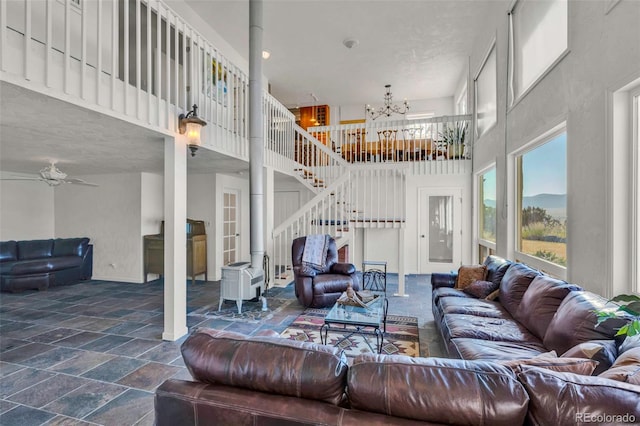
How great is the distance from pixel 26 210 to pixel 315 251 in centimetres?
615

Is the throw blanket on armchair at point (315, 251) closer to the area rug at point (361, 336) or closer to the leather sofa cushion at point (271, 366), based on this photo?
the area rug at point (361, 336)

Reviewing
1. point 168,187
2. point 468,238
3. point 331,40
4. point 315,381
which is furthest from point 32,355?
point 468,238

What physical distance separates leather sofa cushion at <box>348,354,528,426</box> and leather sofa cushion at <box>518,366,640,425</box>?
0.04 meters

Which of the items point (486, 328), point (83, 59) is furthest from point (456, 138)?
point (83, 59)

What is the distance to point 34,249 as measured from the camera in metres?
5.80

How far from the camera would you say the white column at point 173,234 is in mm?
3361

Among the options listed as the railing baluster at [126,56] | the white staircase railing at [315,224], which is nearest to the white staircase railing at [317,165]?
the white staircase railing at [315,224]

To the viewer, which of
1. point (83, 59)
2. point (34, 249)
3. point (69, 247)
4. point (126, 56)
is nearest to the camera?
point (83, 59)

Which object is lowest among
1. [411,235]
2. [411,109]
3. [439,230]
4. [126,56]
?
[411,235]

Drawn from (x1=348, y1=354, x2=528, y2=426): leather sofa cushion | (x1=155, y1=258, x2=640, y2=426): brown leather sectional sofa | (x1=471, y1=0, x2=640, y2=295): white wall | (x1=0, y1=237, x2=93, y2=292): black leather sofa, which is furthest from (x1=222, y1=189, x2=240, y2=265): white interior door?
(x1=348, y1=354, x2=528, y2=426): leather sofa cushion

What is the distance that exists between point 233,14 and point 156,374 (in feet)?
18.6

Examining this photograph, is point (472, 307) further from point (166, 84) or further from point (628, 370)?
point (166, 84)

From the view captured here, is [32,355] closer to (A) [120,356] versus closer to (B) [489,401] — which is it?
(A) [120,356]

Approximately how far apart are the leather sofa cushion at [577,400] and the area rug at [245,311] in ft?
11.1
